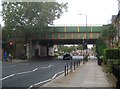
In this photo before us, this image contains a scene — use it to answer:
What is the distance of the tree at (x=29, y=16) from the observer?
6950 cm

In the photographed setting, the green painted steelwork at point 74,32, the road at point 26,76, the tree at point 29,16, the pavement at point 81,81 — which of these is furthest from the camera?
the green painted steelwork at point 74,32

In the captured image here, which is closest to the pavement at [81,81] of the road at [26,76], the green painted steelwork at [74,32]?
the road at [26,76]

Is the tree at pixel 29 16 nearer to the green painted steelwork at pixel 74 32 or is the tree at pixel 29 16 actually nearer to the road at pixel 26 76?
the green painted steelwork at pixel 74 32

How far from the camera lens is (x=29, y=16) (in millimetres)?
70188

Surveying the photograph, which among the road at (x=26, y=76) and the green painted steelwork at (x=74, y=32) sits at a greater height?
the green painted steelwork at (x=74, y=32)

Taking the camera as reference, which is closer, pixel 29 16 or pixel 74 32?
pixel 29 16

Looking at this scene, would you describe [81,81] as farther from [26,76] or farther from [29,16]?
[29,16]

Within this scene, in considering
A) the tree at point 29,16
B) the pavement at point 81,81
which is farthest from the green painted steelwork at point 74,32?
the pavement at point 81,81

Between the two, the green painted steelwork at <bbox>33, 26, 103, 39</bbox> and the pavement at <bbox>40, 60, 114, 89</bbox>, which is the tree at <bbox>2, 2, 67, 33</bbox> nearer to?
the green painted steelwork at <bbox>33, 26, 103, 39</bbox>

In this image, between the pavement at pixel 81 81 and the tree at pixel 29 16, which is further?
the tree at pixel 29 16

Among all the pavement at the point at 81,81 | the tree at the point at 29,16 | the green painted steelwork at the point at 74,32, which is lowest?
the pavement at the point at 81,81

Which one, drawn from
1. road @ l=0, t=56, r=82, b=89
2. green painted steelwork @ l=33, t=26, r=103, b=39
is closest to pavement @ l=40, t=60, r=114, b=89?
road @ l=0, t=56, r=82, b=89

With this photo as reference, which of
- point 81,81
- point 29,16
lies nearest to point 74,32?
point 29,16

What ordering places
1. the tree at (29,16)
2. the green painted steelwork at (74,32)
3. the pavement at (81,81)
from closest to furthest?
the pavement at (81,81) < the tree at (29,16) < the green painted steelwork at (74,32)
